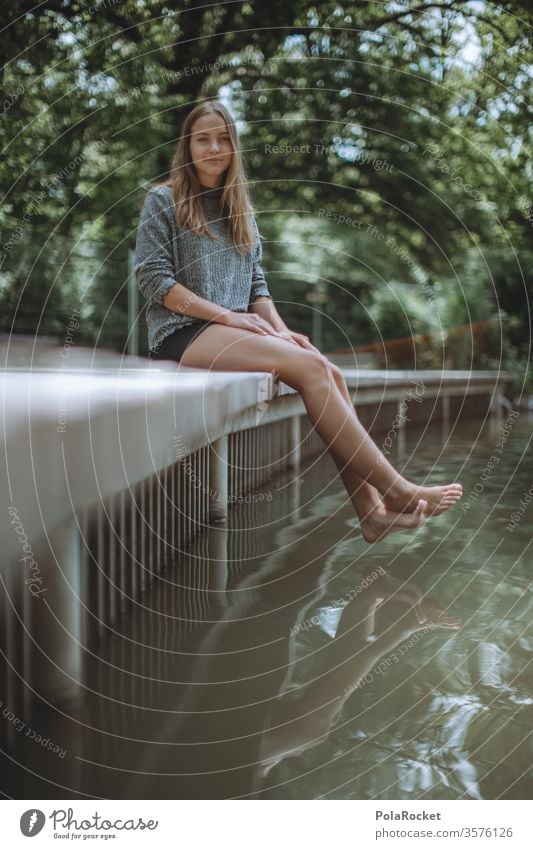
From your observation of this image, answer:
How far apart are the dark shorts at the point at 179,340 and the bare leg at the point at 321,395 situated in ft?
0.09

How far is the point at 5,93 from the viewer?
417cm

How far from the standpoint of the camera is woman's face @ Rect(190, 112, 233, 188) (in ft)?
5.89

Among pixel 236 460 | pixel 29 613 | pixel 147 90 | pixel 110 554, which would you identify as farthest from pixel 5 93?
pixel 29 613

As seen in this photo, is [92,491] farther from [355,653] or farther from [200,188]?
[200,188]

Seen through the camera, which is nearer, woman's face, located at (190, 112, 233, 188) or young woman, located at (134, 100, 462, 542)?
young woman, located at (134, 100, 462, 542)

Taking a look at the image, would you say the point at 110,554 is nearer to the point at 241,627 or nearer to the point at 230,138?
the point at 241,627

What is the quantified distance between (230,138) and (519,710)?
4.31 ft

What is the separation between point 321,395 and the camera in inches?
63.6

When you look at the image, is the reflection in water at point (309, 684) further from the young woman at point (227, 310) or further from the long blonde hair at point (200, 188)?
the long blonde hair at point (200, 188)

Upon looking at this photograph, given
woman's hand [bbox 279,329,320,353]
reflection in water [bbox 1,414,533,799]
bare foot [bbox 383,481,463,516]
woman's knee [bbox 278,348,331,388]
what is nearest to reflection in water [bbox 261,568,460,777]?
reflection in water [bbox 1,414,533,799]

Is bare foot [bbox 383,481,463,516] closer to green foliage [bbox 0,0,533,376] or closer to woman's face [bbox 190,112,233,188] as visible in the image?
woman's face [bbox 190,112,233,188]

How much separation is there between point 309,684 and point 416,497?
64cm

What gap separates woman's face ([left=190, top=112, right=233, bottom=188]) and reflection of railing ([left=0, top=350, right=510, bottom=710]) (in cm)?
48

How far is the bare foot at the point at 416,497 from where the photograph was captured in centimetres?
162
